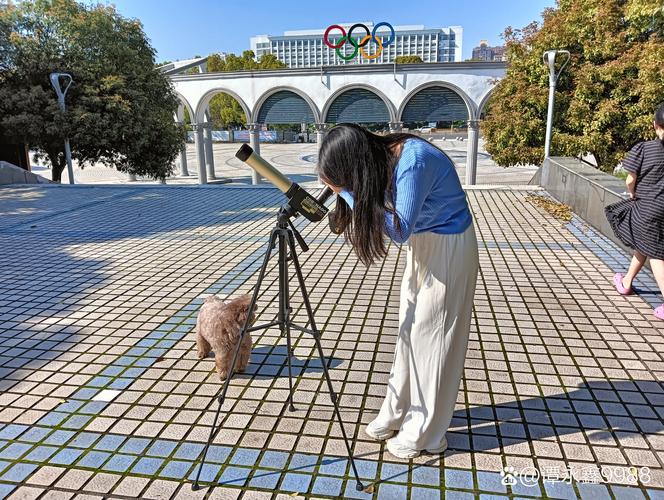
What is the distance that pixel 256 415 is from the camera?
2926 millimetres

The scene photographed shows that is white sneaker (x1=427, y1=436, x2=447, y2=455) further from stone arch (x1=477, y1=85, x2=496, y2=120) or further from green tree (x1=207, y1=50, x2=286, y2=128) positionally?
green tree (x1=207, y1=50, x2=286, y2=128)

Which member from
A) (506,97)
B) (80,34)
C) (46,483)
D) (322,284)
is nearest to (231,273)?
(322,284)

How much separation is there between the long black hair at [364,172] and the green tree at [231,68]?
46346 millimetres

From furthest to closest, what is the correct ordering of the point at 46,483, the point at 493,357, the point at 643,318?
1. the point at 643,318
2. the point at 493,357
3. the point at 46,483

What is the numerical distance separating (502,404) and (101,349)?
275 cm

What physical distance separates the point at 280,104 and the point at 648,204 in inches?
919

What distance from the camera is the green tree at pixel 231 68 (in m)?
48.2

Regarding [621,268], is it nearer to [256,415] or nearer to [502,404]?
A: [502,404]

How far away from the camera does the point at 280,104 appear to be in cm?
2581

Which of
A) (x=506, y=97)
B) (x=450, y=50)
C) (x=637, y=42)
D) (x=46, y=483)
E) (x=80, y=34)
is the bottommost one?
(x=46, y=483)

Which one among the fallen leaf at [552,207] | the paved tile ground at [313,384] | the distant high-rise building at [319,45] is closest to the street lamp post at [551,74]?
the fallen leaf at [552,207]

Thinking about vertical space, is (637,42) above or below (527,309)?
above

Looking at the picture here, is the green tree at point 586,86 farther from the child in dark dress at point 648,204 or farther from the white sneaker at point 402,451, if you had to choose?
the white sneaker at point 402,451

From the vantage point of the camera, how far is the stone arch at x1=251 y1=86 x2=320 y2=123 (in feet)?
81.8
